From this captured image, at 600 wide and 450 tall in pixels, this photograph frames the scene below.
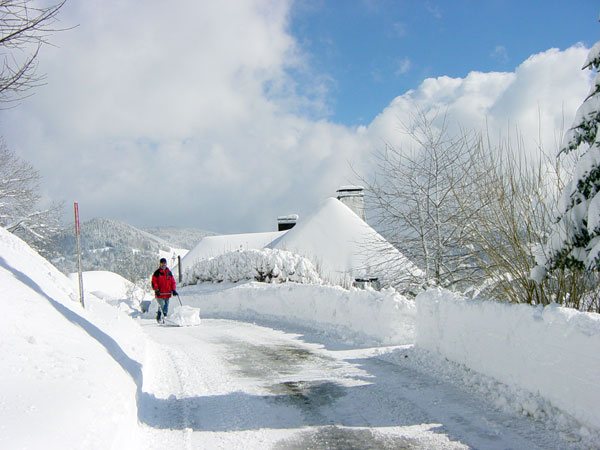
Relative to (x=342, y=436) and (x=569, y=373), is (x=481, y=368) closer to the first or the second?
(x=569, y=373)

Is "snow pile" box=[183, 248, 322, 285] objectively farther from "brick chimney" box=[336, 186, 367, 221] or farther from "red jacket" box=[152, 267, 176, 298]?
"brick chimney" box=[336, 186, 367, 221]

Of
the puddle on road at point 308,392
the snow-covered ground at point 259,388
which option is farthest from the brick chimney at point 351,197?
the puddle on road at point 308,392

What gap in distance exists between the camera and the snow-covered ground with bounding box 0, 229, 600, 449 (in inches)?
178

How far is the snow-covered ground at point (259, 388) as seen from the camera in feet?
14.8

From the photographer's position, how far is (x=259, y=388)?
681 centimetres

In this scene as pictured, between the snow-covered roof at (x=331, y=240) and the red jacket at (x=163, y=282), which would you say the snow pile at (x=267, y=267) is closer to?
the snow-covered roof at (x=331, y=240)

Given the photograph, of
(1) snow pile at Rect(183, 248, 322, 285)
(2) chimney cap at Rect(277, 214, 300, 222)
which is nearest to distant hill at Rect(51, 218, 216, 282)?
Result: (2) chimney cap at Rect(277, 214, 300, 222)

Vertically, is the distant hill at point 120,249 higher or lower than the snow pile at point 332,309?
higher

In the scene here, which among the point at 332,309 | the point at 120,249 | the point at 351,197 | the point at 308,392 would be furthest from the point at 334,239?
the point at 120,249

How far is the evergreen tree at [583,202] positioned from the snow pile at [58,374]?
16.1ft

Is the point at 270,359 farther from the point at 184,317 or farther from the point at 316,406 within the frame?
the point at 184,317

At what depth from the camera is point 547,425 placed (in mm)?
5000

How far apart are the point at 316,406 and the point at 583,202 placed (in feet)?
12.4

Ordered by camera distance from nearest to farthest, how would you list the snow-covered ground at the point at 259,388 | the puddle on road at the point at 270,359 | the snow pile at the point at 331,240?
1. the snow-covered ground at the point at 259,388
2. the puddle on road at the point at 270,359
3. the snow pile at the point at 331,240
